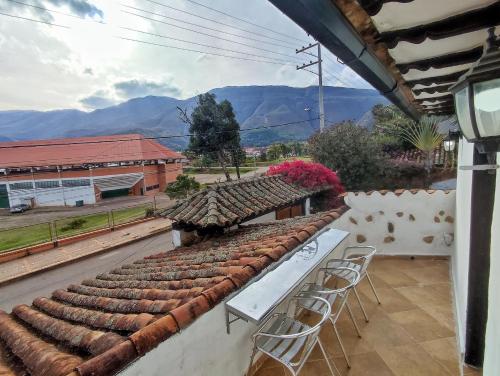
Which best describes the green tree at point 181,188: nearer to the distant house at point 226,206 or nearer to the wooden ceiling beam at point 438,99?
the distant house at point 226,206

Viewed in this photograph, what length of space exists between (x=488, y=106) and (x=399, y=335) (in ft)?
11.2

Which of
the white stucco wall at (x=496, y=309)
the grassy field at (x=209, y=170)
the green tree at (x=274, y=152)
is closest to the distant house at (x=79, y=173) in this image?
the grassy field at (x=209, y=170)

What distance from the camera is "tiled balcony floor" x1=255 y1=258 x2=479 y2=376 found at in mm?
2994

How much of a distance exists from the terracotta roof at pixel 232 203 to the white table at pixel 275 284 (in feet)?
8.79

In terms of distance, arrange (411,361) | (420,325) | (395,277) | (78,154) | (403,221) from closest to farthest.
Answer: (411,361) → (420,325) → (395,277) → (403,221) → (78,154)

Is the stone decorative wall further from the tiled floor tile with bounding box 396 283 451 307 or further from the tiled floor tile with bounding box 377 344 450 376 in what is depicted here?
the tiled floor tile with bounding box 377 344 450 376

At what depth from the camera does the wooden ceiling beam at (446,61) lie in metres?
1.84

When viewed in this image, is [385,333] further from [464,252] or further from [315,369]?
[464,252]

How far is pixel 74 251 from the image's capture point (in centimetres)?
1402

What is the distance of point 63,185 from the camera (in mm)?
33031

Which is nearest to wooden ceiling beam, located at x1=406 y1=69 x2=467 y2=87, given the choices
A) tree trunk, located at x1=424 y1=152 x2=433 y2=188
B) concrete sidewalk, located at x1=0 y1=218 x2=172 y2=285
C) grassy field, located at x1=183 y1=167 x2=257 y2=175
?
tree trunk, located at x1=424 y1=152 x2=433 y2=188

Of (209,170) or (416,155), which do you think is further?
(209,170)

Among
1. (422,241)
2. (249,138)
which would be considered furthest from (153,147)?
(249,138)

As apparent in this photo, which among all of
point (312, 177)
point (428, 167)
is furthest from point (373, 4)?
point (428, 167)
